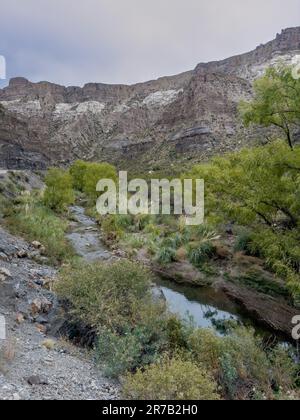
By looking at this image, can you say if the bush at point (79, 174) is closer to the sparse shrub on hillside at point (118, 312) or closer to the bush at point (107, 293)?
the sparse shrub on hillside at point (118, 312)

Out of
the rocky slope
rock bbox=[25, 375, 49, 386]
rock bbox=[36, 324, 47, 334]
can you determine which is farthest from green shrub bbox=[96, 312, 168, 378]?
rock bbox=[36, 324, 47, 334]

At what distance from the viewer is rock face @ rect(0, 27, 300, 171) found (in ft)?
267

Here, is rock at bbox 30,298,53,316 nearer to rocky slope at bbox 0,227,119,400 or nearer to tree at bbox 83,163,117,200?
rocky slope at bbox 0,227,119,400

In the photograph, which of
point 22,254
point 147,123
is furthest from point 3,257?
point 147,123

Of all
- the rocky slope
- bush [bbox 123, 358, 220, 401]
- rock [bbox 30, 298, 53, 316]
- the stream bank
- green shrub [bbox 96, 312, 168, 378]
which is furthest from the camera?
the stream bank

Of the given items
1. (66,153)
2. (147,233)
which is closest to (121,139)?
(66,153)

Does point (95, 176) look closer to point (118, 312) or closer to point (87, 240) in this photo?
point (87, 240)

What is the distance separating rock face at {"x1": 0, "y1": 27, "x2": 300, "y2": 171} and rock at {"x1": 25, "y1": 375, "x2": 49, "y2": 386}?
10324 mm

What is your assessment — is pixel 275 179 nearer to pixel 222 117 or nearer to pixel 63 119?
pixel 222 117

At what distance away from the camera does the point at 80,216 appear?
33.1 m

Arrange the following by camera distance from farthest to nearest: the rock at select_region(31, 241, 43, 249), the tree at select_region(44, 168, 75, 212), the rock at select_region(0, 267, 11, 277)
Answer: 1. the tree at select_region(44, 168, 75, 212)
2. the rock at select_region(31, 241, 43, 249)
3. the rock at select_region(0, 267, 11, 277)

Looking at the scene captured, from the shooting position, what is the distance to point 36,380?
6.57m

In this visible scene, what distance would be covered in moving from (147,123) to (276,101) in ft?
431

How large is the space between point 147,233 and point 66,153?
92.2m
